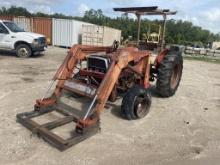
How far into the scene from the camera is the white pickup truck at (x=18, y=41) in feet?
46.9

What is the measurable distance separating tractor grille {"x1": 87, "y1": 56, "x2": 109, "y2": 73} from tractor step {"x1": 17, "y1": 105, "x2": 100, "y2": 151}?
50.7 inches

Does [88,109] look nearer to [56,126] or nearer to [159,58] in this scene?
[56,126]

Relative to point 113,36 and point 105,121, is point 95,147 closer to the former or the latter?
point 105,121

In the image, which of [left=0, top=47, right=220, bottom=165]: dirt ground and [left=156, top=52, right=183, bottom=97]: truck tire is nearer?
[left=0, top=47, right=220, bottom=165]: dirt ground

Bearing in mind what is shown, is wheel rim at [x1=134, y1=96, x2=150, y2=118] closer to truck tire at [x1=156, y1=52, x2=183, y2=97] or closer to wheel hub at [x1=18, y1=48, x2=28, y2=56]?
truck tire at [x1=156, y1=52, x2=183, y2=97]

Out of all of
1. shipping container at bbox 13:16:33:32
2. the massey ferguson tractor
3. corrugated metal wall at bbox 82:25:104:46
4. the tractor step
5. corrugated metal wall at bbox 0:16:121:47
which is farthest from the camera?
shipping container at bbox 13:16:33:32

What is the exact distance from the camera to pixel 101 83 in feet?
17.1

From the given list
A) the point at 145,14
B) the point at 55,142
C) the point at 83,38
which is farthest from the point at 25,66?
the point at 83,38

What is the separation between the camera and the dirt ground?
4285 millimetres

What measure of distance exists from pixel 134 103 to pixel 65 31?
1881 cm

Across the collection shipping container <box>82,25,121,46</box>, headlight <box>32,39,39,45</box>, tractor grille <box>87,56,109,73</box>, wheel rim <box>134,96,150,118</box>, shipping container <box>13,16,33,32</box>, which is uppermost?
shipping container <box>13,16,33,32</box>

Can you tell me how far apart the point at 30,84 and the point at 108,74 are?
4.07m

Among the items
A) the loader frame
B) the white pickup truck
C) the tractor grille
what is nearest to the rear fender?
the loader frame

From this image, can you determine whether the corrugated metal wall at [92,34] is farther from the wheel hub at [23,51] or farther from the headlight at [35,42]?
the wheel hub at [23,51]
